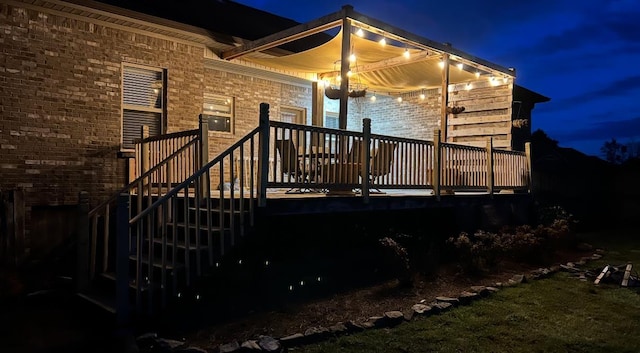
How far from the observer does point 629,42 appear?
125 meters

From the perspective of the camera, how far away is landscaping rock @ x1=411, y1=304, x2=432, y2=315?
5.44 meters

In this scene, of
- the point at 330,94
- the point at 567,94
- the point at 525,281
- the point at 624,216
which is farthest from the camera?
the point at 567,94

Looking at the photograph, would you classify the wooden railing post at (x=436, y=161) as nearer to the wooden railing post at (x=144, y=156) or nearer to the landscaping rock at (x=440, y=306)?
the landscaping rock at (x=440, y=306)

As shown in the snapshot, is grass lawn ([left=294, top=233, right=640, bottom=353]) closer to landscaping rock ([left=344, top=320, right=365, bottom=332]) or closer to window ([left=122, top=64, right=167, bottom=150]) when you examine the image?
landscaping rock ([left=344, top=320, right=365, bottom=332])

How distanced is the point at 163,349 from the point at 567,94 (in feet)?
562

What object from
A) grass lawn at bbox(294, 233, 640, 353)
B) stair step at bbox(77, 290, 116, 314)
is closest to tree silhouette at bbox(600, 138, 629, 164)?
grass lawn at bbox(294, 233, 640, 353)

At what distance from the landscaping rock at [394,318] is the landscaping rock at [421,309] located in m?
0.26

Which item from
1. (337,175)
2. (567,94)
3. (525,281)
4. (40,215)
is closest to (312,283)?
(337,175)

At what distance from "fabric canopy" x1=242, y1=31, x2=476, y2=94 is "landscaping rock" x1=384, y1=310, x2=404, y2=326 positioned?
4.71 meters

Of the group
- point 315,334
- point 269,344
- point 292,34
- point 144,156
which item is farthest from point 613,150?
point 269,344

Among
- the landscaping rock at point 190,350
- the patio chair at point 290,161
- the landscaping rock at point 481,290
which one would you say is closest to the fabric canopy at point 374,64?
the patio chair at point 290,161

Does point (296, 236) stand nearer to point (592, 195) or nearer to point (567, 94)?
point (592, 195)

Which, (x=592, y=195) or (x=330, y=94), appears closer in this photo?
(x=330, y=94)

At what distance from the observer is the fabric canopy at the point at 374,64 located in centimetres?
876
